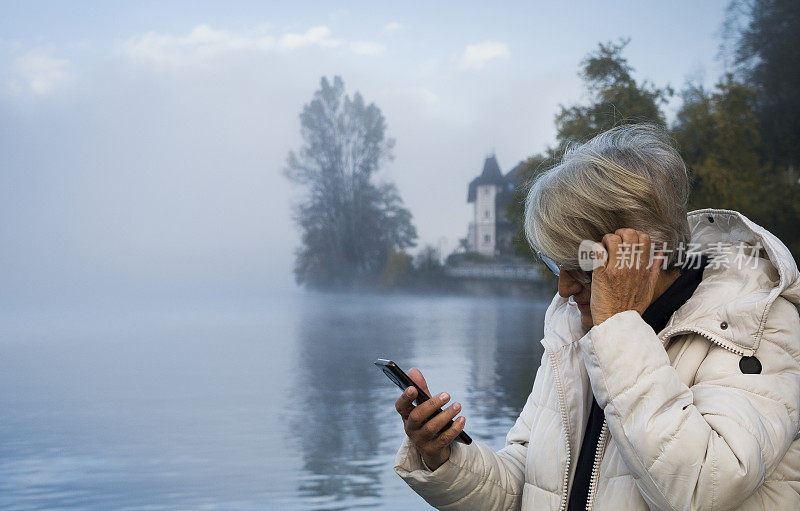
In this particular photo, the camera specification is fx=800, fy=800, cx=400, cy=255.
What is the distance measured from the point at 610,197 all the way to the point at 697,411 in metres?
0.33

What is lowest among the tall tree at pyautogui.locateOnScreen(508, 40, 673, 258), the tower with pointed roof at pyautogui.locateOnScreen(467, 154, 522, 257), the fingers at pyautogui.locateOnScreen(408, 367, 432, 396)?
the fingers at pyautogui.locateOnScreen(408, 367, 432, 396)

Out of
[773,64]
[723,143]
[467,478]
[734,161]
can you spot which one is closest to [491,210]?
[723,143]

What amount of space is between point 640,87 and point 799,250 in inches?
144

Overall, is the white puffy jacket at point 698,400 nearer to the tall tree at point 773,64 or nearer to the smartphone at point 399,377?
the smartphone at point 399,377

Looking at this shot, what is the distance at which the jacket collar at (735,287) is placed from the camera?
3.55ft

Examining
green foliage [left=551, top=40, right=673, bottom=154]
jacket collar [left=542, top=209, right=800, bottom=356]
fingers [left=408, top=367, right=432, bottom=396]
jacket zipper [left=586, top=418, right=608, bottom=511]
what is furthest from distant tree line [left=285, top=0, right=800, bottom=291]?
jacket zipper [left=586, top=418, right=608, bottom=511]

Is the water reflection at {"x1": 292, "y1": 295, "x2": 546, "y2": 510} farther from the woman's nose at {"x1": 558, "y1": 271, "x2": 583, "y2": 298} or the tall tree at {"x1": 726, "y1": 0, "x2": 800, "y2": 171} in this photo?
the tall tree at {"x1": 726, "y1": 0, "x2": 800, "y2": 171}

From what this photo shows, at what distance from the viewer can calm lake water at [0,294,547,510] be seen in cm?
529

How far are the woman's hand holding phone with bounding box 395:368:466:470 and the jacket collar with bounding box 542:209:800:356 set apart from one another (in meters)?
0.21

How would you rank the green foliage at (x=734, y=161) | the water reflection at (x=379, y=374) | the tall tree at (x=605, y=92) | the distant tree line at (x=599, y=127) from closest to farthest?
1. the water reflection at (x=379, y=374)
2. the green foliage at (x=734, y=161)
3. the distant tree line at (x=599, y=127)
4. the tall tree at (x=605, y=92)

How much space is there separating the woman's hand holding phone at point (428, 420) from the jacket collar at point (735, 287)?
21cm

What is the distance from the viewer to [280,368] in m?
10.6

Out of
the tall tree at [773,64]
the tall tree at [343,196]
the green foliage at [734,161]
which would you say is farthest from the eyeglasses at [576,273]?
the tall tree at [343,196]

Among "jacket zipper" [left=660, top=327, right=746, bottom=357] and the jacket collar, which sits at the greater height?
the jacket collar
